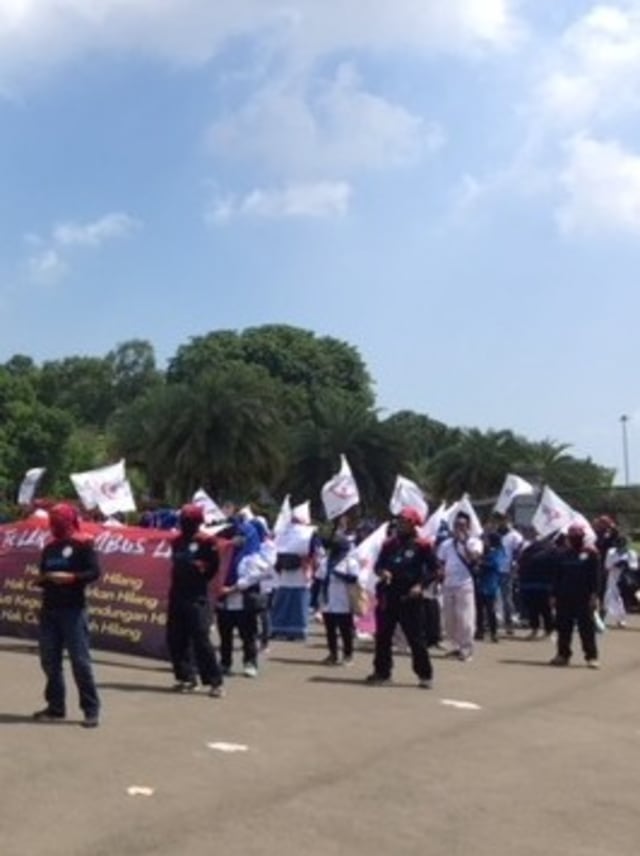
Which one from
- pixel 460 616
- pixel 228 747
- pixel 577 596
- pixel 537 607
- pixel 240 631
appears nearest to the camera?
pixel 228 747

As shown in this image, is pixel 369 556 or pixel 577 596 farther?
pixel 577 596

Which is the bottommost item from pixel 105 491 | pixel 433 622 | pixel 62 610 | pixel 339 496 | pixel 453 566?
pixel 433 622

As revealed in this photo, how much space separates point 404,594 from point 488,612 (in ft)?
21.7

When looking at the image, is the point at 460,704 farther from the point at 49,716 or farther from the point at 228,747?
the point at 49,716

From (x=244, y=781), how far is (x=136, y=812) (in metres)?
1.21

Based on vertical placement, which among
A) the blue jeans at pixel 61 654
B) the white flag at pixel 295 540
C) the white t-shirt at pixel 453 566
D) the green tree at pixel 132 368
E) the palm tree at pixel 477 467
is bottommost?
the blue jeans at pixel 61 654

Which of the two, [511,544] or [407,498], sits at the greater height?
[407,498]

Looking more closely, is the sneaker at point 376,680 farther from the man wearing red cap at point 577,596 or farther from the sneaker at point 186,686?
the man wearing red cap at point 577,596

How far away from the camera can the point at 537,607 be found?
21391 millimetres

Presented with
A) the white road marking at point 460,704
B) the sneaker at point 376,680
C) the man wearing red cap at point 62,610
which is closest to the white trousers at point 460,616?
the sneaker at point 376,680

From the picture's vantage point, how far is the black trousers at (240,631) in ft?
48.0

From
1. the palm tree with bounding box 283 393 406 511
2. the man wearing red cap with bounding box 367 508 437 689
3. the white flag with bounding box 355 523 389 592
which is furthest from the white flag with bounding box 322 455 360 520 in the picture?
the palm tree with bounding box 283 393 406 511

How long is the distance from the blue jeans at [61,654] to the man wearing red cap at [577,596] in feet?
25.4

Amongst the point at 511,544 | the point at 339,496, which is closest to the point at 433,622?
the point at 339,496
